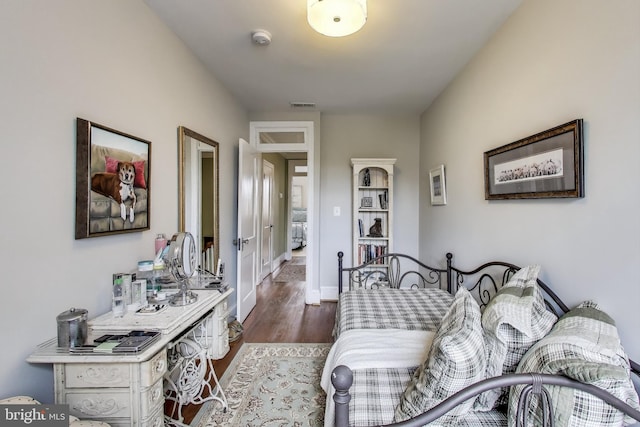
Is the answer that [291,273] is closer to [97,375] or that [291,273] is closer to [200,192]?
[200,192]

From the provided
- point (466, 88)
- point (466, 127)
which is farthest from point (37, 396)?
point (466, 88)

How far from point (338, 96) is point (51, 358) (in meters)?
3.24

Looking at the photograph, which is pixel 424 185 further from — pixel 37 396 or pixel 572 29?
pixel 37 396

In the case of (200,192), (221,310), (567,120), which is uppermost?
(567,120)

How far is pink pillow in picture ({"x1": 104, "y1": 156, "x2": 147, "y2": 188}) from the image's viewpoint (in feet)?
5.13

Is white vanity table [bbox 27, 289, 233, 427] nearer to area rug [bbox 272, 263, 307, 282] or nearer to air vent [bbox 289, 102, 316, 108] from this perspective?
air vent [bbox 289, 102, 316, 108]

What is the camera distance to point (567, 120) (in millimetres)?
1482

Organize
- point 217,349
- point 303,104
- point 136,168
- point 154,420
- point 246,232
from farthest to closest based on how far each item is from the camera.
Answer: point 303,104 → point 246,232 → point 217,349 → point 136,168 → point 154,420

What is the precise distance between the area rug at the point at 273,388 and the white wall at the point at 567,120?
1648 mm

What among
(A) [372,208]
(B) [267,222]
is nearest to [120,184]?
(A) [372,208]

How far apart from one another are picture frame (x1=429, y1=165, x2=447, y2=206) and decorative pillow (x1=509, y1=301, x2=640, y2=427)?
2.08 meters

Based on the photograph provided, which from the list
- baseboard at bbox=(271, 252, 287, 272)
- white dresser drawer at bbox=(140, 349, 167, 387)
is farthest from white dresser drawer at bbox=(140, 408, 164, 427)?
baseboard at bbox=(271, 252, 287, 272)

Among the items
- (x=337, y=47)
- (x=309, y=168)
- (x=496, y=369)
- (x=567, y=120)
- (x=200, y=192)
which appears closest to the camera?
(x=496, y=369)

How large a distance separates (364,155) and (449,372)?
135 inches
